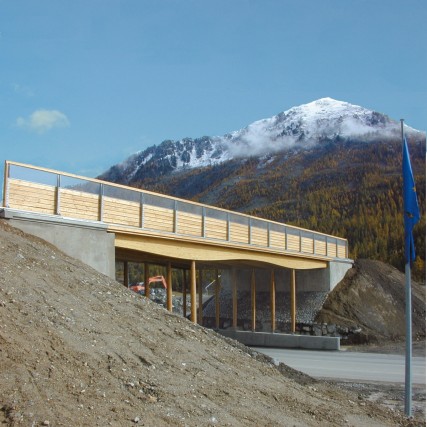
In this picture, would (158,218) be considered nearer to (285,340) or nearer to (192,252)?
(192,252)

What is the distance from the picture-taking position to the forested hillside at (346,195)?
6412 centimetres

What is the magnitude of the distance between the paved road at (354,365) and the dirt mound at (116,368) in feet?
18.7

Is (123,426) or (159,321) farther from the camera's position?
(159,321)

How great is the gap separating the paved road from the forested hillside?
983 inches

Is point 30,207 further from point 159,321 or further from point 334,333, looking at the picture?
point 334,333

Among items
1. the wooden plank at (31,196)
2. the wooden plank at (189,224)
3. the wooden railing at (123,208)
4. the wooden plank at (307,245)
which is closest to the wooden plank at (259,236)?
the wooden railing at (123,208)

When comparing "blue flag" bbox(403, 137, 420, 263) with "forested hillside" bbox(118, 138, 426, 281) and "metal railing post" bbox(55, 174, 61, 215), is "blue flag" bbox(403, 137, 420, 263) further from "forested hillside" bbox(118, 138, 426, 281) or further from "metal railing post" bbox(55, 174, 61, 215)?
"forested hillside" bbox(118, 138, 426, 281)

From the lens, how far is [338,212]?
94.1m

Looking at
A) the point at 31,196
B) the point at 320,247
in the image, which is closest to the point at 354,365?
the point at 31,196

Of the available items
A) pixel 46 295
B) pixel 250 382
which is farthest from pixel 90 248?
pixel 250 382

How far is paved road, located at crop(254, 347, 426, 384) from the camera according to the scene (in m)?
17.5

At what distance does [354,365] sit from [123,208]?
32.7ft

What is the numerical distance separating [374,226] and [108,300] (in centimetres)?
6250

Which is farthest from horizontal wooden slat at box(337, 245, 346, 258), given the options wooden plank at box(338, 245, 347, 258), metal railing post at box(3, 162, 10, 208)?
metal railing post at box(3, 162, 10, 208)
